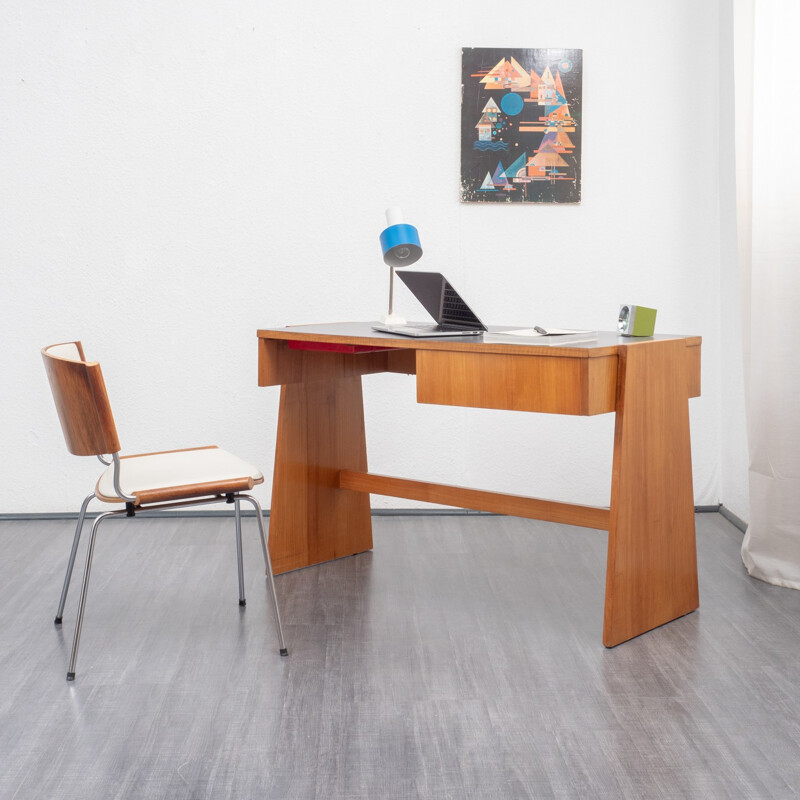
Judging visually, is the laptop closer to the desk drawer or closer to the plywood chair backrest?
the desk drawer

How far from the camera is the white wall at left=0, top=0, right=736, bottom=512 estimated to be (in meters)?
3.45

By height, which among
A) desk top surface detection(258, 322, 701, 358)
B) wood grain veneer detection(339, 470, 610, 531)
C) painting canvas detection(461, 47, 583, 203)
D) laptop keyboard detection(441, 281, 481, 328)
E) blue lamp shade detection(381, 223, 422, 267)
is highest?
painting canvas detection(461, 47, 583, 203)

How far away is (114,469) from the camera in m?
2.07

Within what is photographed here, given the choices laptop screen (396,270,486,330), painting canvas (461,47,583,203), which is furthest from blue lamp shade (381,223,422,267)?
painting canvas (461,47,583,203)

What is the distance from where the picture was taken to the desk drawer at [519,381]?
6.91 ft

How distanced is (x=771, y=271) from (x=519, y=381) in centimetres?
105

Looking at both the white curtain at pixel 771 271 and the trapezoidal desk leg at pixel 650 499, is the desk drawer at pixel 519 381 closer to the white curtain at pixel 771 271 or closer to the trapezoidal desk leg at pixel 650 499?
the trapezoidal desk leg at pixel 650 499

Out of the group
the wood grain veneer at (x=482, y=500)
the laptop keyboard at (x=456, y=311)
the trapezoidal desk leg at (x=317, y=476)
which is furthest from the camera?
the trapezoidal desk leg at (x=317, y=476)

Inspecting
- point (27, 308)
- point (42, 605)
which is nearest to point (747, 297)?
point (42, 605)

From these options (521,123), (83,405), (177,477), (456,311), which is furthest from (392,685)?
(521,123)

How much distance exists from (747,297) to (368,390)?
148cm

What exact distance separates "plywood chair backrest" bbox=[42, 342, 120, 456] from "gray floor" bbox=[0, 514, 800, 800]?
0.56m

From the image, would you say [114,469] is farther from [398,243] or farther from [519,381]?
[398,243]

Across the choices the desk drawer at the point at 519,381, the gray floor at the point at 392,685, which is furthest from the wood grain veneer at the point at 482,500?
the desk drawer at the point at 519,381
